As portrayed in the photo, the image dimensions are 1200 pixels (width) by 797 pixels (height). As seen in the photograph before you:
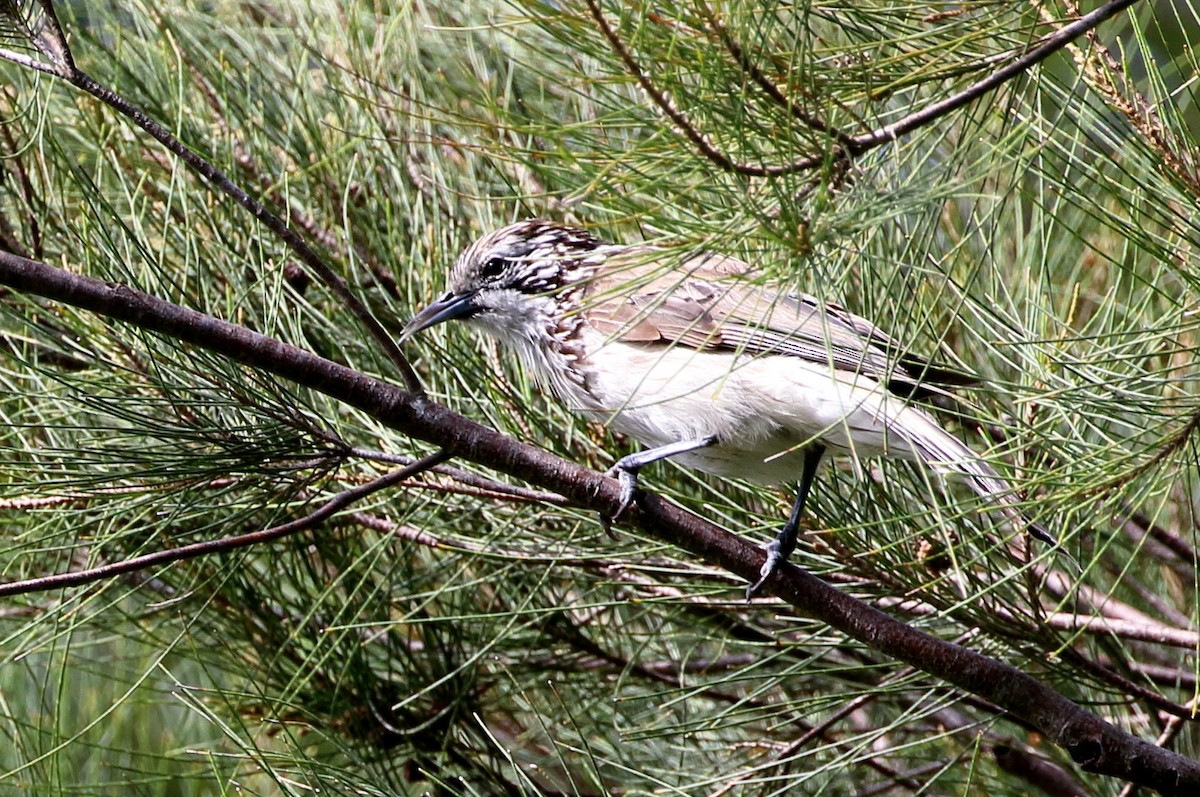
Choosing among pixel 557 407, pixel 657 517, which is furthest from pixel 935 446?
pixel 557 407

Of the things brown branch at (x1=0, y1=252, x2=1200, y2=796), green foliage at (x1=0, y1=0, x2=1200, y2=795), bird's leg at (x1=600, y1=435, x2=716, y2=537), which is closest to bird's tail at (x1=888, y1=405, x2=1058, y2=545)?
green foliage at (x1=0, y1=0, x2=1200, y2=795)

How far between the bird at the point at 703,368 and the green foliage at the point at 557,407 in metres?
0.11

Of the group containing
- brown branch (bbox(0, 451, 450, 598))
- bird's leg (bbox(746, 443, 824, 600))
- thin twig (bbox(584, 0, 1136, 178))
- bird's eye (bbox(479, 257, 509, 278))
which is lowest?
bird's leg (bbox(746, 443, 824, 600))

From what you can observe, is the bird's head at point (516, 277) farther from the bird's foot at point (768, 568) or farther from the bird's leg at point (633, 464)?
the bird's foot at point (768, 568)

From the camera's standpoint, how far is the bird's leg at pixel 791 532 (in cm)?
214

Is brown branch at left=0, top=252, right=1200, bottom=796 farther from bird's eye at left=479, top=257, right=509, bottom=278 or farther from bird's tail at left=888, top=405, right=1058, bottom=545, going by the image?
bird's eye at left=479, top=257, right=509, bottom=278

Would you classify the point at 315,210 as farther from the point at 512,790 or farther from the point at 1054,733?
the point at 1054,733

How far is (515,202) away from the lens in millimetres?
3223

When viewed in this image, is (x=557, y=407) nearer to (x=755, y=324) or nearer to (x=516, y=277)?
(x=516, y=277)

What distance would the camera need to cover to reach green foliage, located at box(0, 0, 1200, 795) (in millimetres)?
1807

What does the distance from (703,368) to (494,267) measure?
0.51 meters

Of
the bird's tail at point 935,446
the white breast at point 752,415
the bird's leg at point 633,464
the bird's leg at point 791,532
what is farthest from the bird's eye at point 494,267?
the bird's tail at point 935,446

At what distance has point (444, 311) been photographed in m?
2.72

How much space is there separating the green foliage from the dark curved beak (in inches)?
3.4
